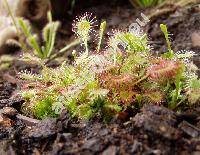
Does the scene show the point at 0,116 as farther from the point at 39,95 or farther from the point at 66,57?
the point at 66,57

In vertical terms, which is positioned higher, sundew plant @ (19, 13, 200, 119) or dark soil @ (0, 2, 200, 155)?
sundew plant @ (19, 13, 200, 119)

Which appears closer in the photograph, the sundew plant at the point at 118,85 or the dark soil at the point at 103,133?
the dark soil at the point at 103,133

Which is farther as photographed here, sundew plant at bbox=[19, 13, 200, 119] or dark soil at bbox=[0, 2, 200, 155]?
sundew plant at bbox=[19, 13, 200, 119]

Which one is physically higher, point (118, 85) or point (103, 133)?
point (118, 85)

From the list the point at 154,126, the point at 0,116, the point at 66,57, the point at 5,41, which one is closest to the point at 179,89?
the point at 154,126

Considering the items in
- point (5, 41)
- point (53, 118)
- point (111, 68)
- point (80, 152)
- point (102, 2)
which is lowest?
point (80, 152)

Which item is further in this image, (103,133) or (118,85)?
(118,85)

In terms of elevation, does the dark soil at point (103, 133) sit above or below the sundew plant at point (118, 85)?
below

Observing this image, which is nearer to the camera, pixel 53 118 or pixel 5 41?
pixel 53 118
